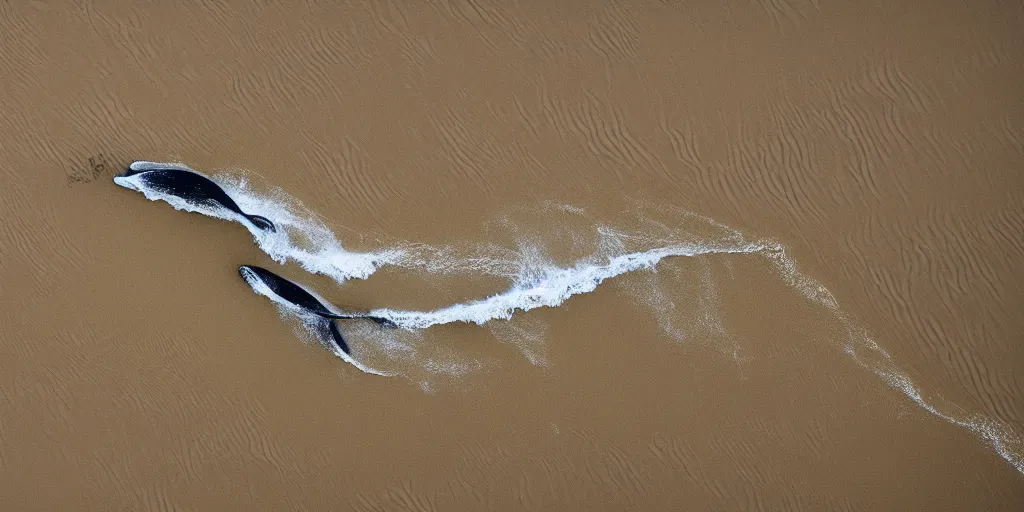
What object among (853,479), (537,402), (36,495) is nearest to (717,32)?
(537,402)

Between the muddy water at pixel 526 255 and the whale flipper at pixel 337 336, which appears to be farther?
the whale flipper at pixel 337 336

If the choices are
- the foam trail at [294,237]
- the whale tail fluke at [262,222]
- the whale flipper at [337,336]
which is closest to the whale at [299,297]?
the whale flipper at [337,336]

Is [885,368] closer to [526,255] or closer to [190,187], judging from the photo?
[526,255]

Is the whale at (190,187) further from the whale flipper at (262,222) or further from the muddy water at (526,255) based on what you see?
the muddy water at (526,255)

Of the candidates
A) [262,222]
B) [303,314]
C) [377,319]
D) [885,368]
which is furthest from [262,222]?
[885,368]

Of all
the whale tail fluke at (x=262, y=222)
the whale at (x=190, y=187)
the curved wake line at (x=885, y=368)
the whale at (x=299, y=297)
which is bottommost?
the curved wake line at (x=885, y=368)
